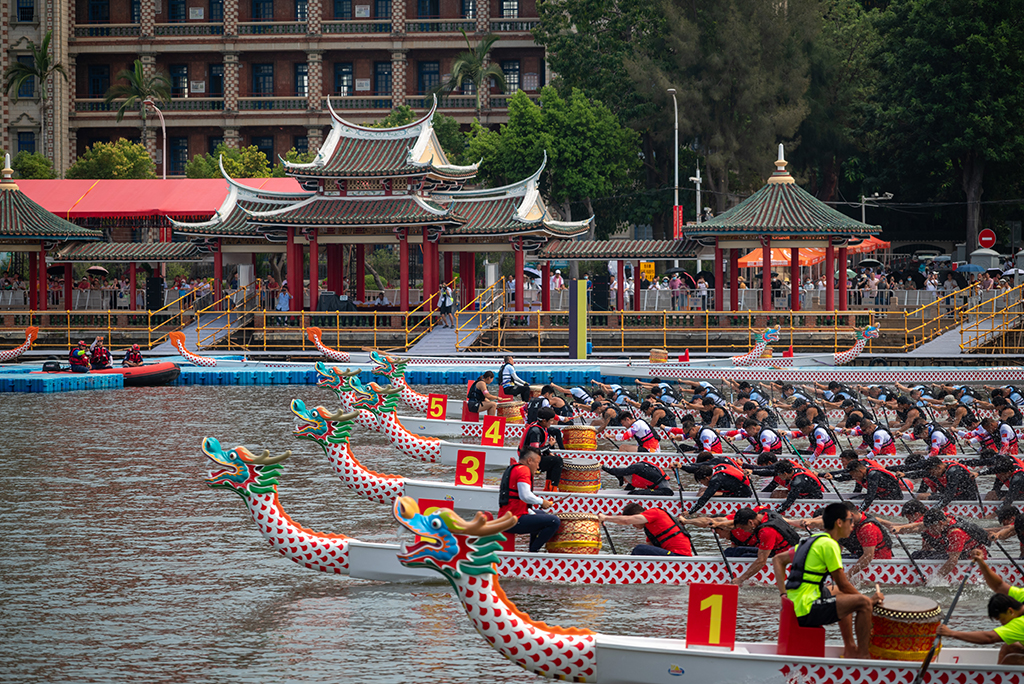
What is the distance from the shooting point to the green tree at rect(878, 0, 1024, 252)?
56.8 metres

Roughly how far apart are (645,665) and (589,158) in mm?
52647

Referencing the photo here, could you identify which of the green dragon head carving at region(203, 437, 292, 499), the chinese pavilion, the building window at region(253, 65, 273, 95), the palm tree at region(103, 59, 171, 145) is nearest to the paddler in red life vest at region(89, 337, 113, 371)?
the chinese pavilion

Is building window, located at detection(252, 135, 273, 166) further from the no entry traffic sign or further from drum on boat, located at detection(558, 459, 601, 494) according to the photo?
drum on boat, located at detection(558, 459, 601, 494)

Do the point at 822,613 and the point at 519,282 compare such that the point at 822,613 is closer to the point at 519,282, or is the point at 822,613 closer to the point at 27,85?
the point at 519,282

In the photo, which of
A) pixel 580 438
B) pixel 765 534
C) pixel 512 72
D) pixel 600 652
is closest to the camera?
pixel 600 652

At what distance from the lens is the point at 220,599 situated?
1395cm

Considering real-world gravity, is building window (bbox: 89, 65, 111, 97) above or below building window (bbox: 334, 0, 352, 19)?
below

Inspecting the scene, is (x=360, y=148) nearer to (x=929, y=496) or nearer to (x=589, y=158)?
(x=589, y=158)

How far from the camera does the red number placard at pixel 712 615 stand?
33.0 ft

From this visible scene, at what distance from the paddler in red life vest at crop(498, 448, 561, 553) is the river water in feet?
2.25

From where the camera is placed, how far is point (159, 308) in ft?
150

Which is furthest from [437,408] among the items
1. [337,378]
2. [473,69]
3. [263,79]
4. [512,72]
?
[263,79]

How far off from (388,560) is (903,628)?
252 inches

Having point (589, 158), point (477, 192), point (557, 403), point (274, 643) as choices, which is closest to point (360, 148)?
point (477, 192)
